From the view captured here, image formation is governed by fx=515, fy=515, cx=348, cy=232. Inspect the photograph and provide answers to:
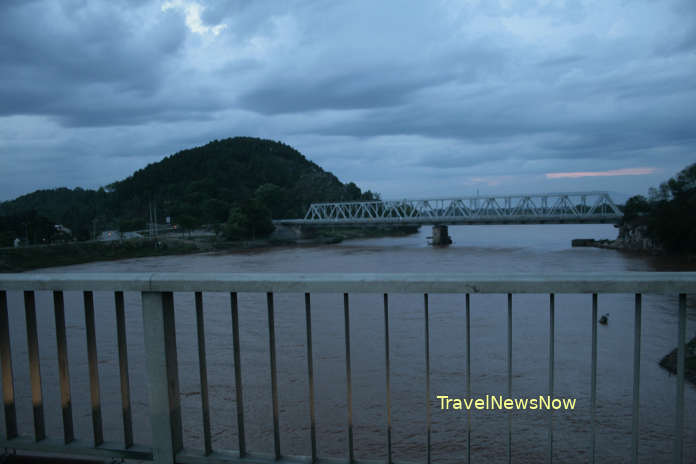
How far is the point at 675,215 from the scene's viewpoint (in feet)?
126

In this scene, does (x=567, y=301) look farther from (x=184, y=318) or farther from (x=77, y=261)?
(x=77, y=261)

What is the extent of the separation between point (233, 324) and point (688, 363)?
29.9ft

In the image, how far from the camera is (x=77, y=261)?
1658 inches

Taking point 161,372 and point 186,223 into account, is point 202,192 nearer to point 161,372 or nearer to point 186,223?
point 186,223

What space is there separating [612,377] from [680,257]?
3366cm

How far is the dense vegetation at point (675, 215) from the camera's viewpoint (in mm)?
36469

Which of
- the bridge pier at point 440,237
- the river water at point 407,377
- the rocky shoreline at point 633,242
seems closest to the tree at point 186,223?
the bridge pier at point 440,237

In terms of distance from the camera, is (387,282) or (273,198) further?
(273,198)

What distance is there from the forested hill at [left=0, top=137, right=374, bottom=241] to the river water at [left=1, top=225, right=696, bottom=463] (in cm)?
5329

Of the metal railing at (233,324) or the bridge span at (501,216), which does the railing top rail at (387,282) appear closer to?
the metal railing at (233,324)

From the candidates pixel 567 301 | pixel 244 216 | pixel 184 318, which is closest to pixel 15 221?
pixel 244 216

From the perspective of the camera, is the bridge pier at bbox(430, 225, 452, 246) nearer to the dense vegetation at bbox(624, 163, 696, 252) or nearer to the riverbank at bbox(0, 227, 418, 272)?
the riverbank at bbox(0, 227, 418, 272)

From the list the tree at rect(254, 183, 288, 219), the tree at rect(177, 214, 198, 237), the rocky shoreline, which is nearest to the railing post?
the rocky shoreline

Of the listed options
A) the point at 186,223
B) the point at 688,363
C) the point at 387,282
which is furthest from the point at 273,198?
the point at 387,282
